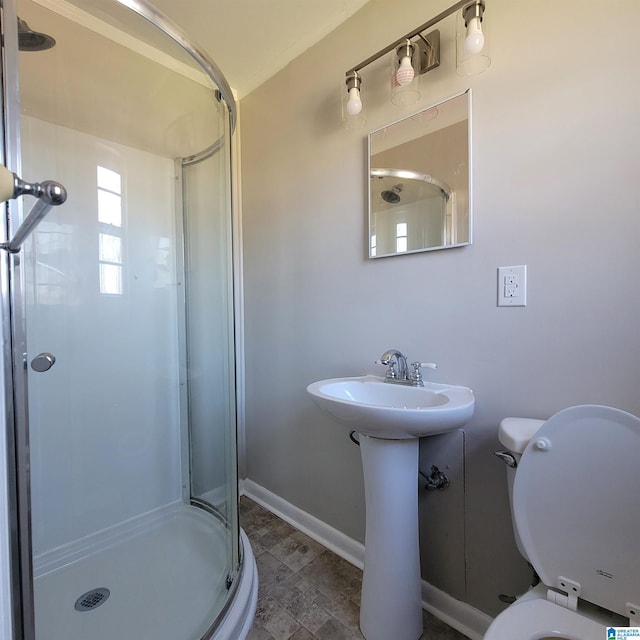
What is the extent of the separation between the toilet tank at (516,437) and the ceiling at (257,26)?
169cm

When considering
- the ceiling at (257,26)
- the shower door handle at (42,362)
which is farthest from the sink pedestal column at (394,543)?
the ceiling at (257,26)

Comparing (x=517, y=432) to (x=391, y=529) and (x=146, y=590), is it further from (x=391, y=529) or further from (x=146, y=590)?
(x=146, y=590)

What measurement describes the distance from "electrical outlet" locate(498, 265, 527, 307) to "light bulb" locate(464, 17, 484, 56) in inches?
25.8

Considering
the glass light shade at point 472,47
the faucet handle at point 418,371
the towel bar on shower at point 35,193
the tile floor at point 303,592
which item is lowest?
the tile floor at point 303,592

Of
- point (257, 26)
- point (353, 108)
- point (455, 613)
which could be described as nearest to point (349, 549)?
point (455, 613)

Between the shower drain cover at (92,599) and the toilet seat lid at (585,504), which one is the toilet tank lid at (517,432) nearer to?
the toilet seat lid at (585,504)

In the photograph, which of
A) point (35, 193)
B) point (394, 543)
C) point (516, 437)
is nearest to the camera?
point (35, 193)

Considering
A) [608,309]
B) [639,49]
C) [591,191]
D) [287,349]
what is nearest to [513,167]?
[591,191]

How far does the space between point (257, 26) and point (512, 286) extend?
Result: 1.60m

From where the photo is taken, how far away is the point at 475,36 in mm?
983

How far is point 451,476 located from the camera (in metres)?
1.18

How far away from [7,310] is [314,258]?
1145 mm

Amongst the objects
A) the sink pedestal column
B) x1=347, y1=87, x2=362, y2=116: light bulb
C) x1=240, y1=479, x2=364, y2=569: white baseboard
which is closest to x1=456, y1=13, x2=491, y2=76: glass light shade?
x1=347, y1=87, x2=362, y2=116: light bulb

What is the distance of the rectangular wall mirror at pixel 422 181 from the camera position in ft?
3.72
